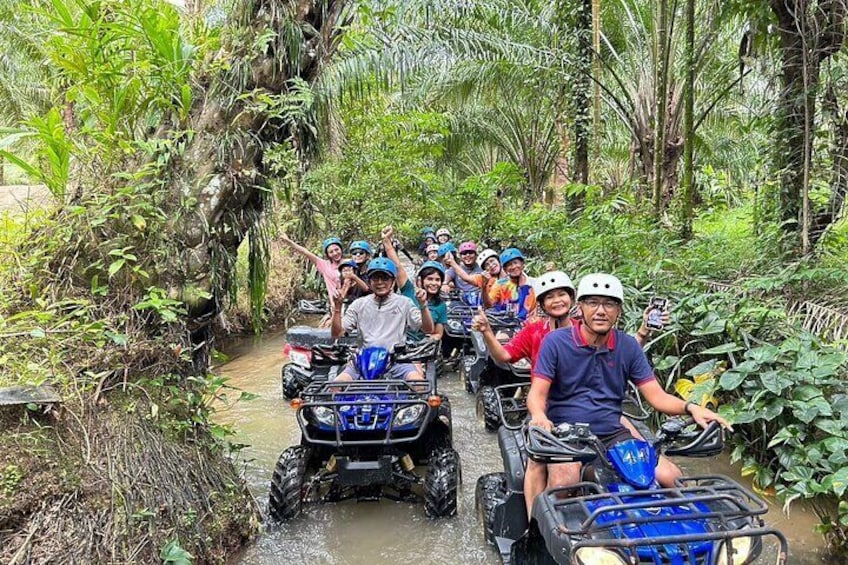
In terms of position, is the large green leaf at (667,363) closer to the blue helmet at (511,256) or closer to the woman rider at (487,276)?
the blue helmet at (511,256)

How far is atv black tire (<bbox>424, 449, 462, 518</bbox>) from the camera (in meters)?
4.74

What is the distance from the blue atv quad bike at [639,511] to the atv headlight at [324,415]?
1645 mm

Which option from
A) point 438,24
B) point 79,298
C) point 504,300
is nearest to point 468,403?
point 504,300

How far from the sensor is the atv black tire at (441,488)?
474cm

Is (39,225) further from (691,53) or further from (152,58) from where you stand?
(691,53)

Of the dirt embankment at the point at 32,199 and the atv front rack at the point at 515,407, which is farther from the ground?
the dirt embankment at the point at 32,199

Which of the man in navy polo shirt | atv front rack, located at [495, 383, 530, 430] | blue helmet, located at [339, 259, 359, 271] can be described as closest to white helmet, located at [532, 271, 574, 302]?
atv front rack, located at [495, 383, 530, 430]

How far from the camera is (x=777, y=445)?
4.55 metres

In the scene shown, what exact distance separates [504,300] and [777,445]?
439 cm

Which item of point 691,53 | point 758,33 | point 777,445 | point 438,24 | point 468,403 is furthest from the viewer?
point 438,24

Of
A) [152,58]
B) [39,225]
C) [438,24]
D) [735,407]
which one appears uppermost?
[438,24]

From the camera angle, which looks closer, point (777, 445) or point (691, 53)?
point (777, 445)

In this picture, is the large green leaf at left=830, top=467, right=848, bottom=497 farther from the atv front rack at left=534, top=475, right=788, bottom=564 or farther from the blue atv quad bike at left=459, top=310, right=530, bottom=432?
the blue atv quad bike at left=459, top=310, right=530, bottom=432

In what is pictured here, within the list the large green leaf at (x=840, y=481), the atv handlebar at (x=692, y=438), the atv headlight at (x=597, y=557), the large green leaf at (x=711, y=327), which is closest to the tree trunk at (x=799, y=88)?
the large green leaf at (x=711, y=327)
